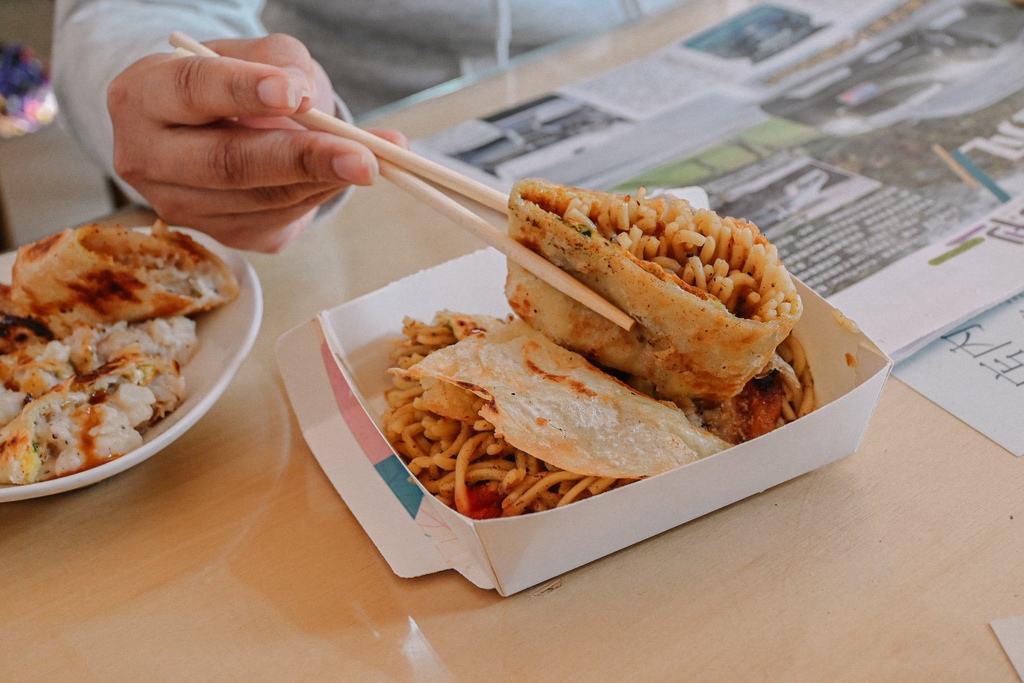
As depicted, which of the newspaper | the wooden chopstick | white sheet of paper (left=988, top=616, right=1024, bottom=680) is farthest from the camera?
the newspaper

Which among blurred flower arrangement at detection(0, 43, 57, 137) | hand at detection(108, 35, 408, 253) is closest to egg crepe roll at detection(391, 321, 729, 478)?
hand at detection(108, 35, 408, 253)

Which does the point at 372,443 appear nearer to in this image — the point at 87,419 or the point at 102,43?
the point at 87,419

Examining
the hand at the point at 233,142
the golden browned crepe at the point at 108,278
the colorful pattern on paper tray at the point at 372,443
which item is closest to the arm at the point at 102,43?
the hand at the point at 233,142

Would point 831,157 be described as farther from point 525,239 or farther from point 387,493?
point 387,493

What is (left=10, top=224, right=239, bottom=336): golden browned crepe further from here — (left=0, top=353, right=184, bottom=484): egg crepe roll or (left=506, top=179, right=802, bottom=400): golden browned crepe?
(left=506, top=179, right=802, bottom=400): golden browned crepe

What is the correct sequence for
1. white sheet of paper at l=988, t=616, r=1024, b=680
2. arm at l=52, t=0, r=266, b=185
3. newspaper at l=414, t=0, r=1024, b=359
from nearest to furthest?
white sheet of paper at l=988, t=616, r=1024, b=680 → newspaper at l=414, t=0, r=1024, b=359 → arm at l=52, t=0, r=266, b=185

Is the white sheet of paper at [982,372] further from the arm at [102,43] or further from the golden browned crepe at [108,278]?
the arm at [102,43]

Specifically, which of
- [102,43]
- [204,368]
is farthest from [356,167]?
[102,43]
